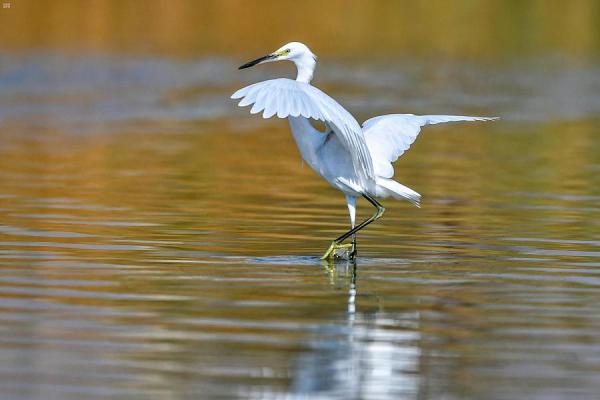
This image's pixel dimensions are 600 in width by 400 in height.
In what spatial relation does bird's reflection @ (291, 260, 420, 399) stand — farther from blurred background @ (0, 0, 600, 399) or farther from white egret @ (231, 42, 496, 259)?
white egret @ (231, 42, 496, 259)

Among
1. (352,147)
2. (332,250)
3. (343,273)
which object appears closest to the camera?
(343,273)

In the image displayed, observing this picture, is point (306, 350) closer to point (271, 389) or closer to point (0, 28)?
point (271, 389)

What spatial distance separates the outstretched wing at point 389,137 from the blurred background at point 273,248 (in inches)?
30.1

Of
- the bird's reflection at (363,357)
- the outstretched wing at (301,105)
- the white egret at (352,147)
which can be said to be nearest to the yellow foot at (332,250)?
the white egret at (352,147)

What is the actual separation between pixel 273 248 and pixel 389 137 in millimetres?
1353

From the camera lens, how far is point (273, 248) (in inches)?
499

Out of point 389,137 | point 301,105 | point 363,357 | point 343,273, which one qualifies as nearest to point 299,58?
point 389,137

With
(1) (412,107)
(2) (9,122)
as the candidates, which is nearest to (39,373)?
(2) (9,122)

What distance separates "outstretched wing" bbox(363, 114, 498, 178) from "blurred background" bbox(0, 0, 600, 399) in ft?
2.51

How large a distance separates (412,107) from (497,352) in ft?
66.9

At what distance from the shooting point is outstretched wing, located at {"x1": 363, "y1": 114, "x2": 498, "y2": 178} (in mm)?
12539

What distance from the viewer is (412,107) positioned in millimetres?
28688

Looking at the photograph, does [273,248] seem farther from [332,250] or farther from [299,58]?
[299,58]

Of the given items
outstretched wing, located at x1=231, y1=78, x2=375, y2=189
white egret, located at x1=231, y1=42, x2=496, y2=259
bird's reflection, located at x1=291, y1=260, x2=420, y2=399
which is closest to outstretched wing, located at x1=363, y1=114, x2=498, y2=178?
white egret, located at x1=231, y1=42, x2=496, y2=259
